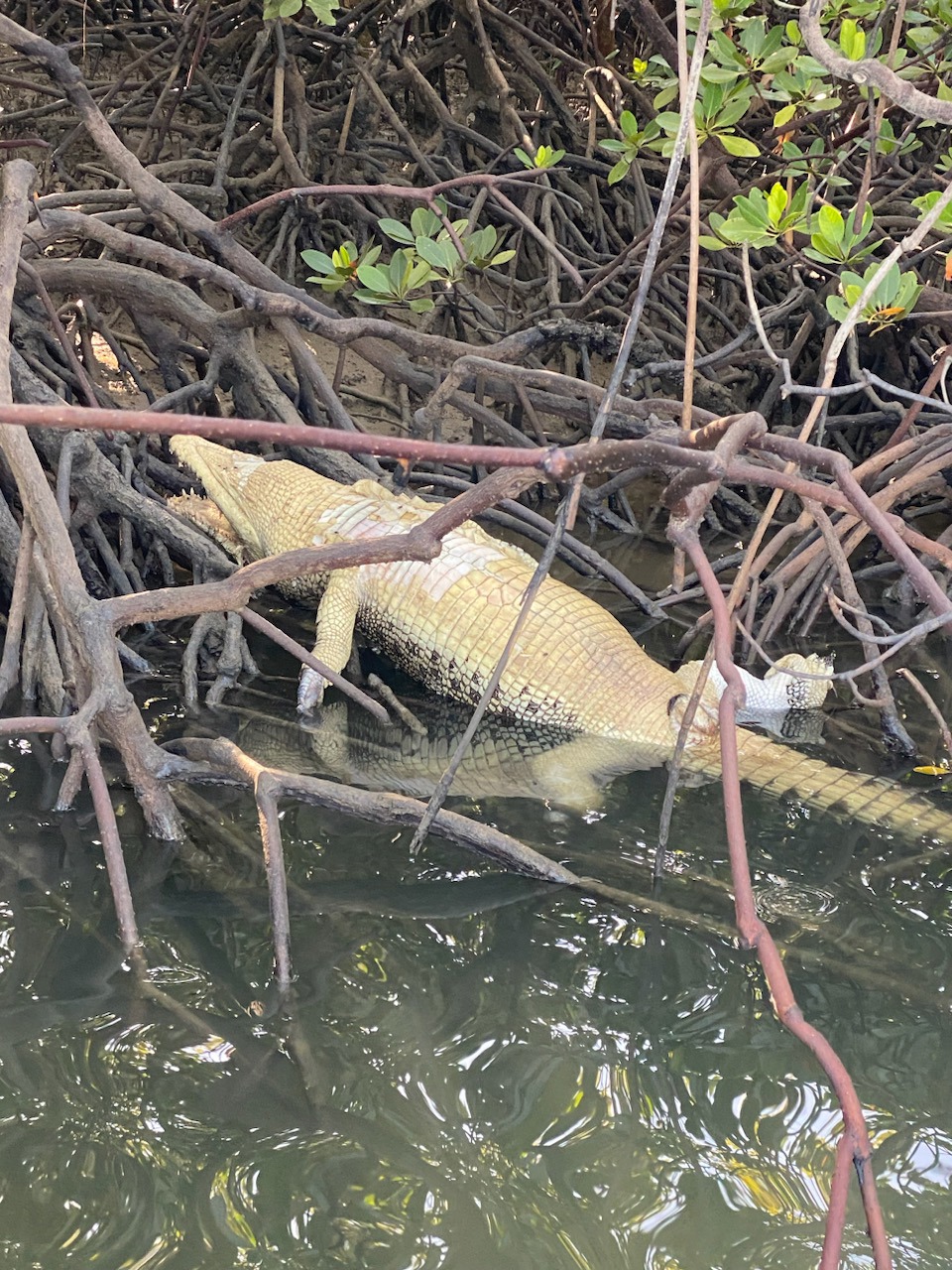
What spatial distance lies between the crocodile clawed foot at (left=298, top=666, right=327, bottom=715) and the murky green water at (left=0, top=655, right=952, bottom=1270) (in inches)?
28.1

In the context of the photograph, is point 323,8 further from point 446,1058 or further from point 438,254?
point 446,1058

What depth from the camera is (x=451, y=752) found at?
124 inches

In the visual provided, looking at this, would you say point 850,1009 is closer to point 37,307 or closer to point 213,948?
point 213,948

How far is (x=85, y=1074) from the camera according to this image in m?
1.77

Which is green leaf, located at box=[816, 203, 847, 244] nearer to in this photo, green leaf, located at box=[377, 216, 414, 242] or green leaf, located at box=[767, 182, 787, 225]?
green leaf, located at box=[767, 182, 787, 225]

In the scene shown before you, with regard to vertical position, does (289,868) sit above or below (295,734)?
above

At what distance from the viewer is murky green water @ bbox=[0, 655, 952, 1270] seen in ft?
5.04

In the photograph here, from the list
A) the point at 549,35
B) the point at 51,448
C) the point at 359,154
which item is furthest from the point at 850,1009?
the point at 549,35

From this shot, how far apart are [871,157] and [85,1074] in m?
2.65

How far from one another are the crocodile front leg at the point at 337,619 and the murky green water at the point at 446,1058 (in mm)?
1058

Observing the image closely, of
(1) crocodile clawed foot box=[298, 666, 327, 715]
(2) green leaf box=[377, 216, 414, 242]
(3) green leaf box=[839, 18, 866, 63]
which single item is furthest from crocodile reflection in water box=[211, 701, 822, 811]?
(3) green leaf box=[839, 18, 866, 63]

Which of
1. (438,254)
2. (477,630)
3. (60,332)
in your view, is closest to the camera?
(438,254)

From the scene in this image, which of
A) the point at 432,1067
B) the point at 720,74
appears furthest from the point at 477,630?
the point at 432,1067

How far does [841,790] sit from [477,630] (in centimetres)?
126
